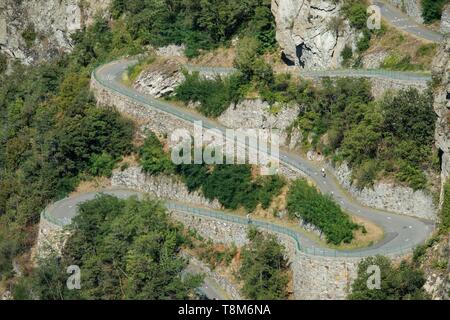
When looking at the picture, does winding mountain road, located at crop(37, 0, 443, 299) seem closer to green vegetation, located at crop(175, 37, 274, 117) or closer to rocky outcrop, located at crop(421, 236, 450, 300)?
green vegetation, located at crop(175, 37, 274, 117)

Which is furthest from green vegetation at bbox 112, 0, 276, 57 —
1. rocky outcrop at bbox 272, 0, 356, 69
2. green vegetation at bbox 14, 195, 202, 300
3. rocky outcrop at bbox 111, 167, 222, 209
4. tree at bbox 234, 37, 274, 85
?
green vegetation at bbox 14, 195, 202, 300

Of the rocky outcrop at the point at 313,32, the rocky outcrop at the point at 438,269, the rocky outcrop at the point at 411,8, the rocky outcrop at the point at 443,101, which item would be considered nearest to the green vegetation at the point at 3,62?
the rocky outcrop at the point at 313,32

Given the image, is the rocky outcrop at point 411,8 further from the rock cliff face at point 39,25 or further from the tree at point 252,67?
the rock cliff face at point 39,25

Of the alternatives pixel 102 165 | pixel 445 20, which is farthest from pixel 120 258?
pixel 445 20

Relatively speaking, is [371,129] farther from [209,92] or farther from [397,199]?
[209,92]

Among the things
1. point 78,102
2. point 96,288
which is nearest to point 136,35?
point 78,102

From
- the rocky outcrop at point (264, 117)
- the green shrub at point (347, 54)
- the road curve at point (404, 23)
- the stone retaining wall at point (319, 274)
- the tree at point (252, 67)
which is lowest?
the stone retaining wall at point (319, 274)
